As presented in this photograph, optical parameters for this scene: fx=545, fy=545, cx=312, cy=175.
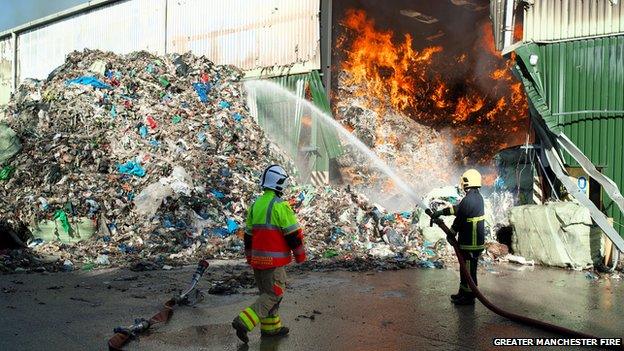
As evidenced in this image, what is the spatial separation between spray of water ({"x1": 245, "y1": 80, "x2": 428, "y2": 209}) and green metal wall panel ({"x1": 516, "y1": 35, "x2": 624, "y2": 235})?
463 cm

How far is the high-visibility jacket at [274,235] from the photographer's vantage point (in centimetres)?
479

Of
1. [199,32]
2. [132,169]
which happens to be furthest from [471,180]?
A: [199,32]

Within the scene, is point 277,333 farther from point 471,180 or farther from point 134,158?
point 134,158

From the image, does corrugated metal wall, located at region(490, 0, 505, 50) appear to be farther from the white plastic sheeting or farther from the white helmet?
the white helmet

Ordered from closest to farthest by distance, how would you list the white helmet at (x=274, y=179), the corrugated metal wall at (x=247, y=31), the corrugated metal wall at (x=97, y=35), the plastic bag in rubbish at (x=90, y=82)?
the white helmet at (x=274, y=179) < the plastic bag in rubbish at (x=90, y=82) < the corrugated metal wall at (x=247, y=31) < the corrugated metal wall at (x=97, y=35)

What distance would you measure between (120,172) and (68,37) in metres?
14.6

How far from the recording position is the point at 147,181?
11.7 m

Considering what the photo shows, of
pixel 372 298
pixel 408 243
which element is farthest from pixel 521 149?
pixel 372 298

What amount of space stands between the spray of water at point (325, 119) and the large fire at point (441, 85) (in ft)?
5.81

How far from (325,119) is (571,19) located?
21.6 feet

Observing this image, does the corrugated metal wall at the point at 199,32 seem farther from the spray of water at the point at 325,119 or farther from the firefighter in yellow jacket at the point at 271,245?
the firefighter in yellow jacket at the point at 271,245

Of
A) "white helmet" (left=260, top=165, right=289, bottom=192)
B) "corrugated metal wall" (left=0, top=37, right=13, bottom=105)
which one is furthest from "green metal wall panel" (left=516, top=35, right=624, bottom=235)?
"corrugated metal wall" (left=0, top=37, right=13, bottom=105)

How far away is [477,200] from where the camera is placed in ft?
21.5

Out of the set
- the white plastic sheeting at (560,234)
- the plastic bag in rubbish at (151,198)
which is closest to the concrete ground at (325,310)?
the white plastic sheeting at (560,234)
